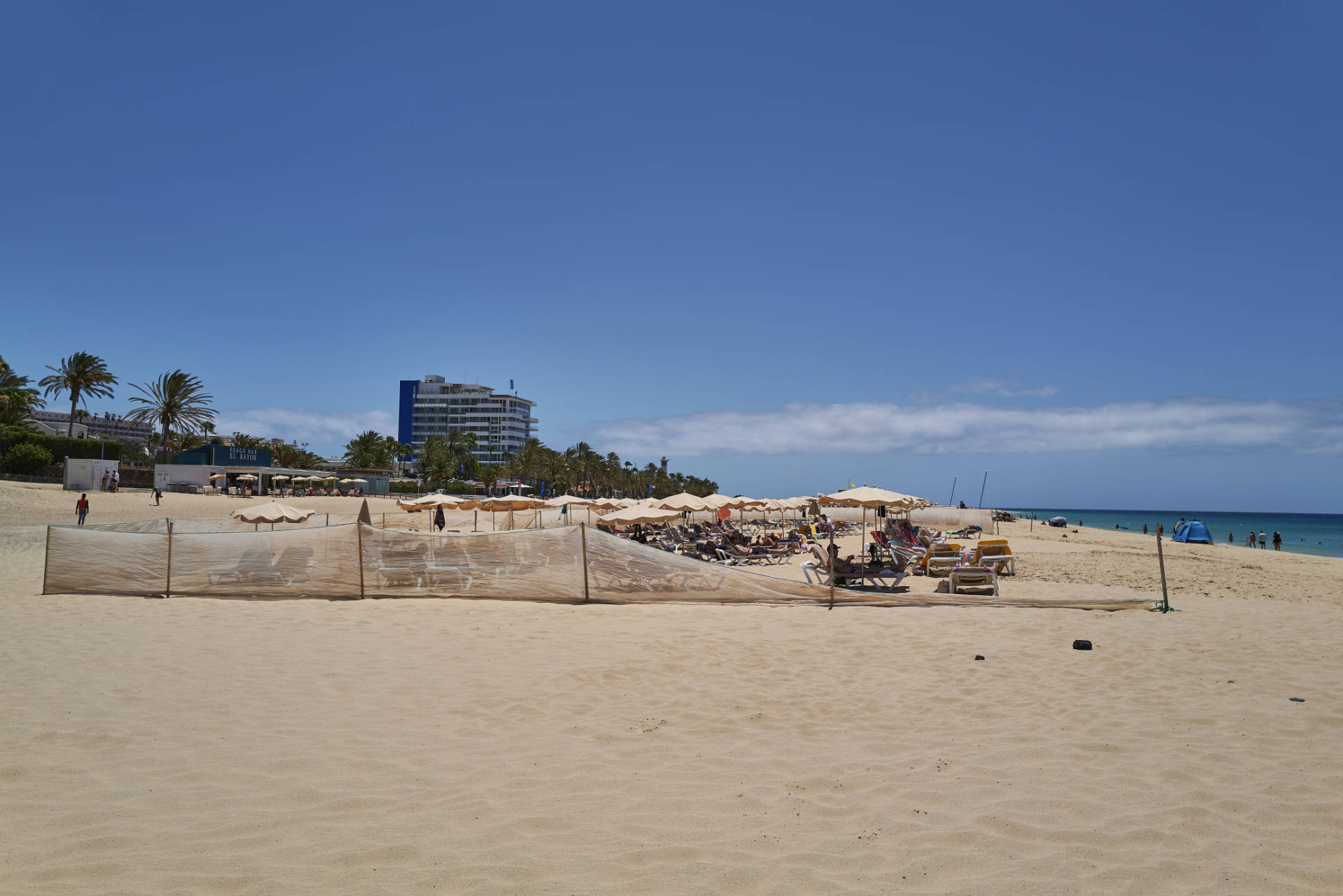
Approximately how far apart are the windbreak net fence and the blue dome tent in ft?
121

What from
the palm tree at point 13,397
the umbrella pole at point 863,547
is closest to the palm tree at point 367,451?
the palm tree at point 13,397

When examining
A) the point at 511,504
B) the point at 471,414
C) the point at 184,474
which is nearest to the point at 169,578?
the point at 511,504

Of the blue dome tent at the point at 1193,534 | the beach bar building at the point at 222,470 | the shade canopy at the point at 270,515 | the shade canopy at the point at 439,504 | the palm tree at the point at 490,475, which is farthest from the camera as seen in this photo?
the palm tree at the point at 490,475

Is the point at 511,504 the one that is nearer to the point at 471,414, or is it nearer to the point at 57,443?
the point at 57,443

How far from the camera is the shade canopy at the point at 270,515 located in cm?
Answer: 1648

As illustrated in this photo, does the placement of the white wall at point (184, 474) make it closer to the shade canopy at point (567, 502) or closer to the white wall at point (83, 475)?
the white wall at point (83, 475)

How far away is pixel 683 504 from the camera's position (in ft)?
69.9

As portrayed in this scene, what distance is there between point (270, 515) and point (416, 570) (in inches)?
279

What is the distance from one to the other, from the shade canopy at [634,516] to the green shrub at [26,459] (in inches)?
1606

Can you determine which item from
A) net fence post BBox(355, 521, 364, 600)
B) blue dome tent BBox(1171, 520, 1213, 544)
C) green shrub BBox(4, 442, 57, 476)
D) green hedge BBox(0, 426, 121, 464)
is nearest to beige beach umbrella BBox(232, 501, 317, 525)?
net fence post BBox(355, 521, 364, 600)

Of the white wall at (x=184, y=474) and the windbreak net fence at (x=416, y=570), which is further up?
the white wall at (x=184, y=474)

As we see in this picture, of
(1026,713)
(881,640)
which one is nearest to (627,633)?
(881,640)

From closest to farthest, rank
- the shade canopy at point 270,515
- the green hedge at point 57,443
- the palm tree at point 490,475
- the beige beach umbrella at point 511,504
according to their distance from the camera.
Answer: the shade canopy at point 270,515
the beige beach umbrella at point 511,504
the green hedge at point 57,443
the palm tree at point 490,475

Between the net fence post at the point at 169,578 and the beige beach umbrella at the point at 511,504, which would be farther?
the beige beach umbrella at the point at 511,504
